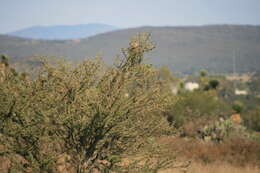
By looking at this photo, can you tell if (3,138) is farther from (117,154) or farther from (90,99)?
(117,154)

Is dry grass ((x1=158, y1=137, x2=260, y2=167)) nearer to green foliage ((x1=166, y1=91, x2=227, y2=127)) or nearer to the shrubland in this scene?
the shrubland

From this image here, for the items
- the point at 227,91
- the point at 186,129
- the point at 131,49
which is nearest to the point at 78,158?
the point at 131,49

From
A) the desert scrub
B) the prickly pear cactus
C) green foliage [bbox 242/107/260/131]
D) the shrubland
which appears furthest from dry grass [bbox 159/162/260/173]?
green foliage [bbox 242/107/260/131]

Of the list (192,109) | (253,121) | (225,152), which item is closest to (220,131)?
(225,152)

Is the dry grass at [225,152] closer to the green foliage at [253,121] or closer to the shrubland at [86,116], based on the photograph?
the shrubland at [86,116]

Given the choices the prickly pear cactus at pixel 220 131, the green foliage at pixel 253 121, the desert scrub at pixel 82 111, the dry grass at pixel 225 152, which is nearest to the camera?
the desert scrub at pixel 82 111

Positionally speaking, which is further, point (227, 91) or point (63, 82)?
point (227, 91)

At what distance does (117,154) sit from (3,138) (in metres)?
1.97

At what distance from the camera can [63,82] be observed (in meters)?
6.28

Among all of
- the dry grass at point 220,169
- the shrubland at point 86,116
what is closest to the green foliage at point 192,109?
the dry grass at point 220,169

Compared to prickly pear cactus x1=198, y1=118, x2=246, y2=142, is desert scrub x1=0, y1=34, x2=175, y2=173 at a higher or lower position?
higher

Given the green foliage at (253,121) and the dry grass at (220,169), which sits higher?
the dry grass at (220,169)

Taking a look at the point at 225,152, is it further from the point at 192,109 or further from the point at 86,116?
the point at 192,109

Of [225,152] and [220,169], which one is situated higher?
[220,169]
